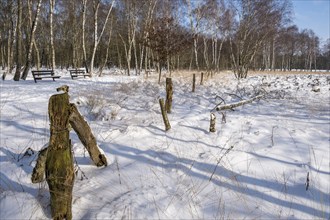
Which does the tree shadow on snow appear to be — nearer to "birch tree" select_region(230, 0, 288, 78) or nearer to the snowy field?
the snowy field

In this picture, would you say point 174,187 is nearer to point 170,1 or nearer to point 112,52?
point 170,1

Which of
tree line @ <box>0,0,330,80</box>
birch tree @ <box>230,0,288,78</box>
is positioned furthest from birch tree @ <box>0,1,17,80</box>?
birch tree @ <box>230,0,288,78</box>

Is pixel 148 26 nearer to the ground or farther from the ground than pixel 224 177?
farther from the ground

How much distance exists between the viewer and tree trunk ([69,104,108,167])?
3010 mm

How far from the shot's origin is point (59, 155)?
8.46 ft

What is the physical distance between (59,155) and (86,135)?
34.5 inches

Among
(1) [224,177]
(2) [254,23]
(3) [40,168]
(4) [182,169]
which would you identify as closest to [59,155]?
(3) [40,168]

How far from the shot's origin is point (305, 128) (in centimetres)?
561

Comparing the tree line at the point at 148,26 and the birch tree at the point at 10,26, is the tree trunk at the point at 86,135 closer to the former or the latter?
the tree line at the point at 148,26

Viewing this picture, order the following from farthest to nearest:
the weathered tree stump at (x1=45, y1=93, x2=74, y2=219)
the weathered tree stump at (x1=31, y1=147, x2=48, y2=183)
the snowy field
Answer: the weathered tree stump at (x1=31, y1=147, x2=48, y2=183) → the snowy field → the weathered tree stump at (x1=45, y1=93, x2=74, y2=219)

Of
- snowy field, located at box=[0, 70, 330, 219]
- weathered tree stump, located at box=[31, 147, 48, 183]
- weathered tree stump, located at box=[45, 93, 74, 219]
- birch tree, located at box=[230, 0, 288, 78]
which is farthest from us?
birch tree, located at box=[230, 0, 288, 78]

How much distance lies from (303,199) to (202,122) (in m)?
2.76

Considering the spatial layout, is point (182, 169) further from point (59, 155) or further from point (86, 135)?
point (59, 155)

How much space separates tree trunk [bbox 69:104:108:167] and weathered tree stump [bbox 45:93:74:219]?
0.64 ft
